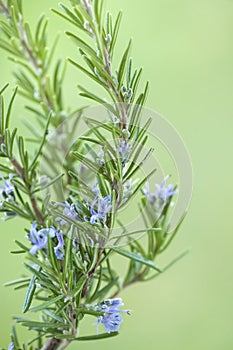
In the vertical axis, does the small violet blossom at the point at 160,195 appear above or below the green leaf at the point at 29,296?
above

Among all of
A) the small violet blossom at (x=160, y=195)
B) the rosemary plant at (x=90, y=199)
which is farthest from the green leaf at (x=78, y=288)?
the small violet blossom at (x=160, y=195)

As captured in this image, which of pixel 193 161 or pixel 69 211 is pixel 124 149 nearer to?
pixel 69 211

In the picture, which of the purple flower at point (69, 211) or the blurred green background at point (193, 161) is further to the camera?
the blurred green background at point (193, 161)

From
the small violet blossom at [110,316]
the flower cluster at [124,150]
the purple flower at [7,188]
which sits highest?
the flower cluster at [124,150]

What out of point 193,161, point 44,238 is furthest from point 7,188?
point 193,161

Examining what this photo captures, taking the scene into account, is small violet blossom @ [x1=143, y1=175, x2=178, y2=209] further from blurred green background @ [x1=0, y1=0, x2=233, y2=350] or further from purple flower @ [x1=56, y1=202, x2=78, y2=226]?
blurred green background @ [x1=0, y1=0, x2=233, y2=350]

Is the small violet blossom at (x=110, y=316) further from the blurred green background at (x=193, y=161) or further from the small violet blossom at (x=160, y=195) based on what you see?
the blurred green background at (x=193, y=161)

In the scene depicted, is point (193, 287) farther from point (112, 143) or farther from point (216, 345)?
point (112, 143)

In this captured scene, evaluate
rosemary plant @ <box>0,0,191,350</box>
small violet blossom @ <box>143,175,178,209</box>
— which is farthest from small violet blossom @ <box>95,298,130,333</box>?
small violet blossom @ <box>143,175,178,209</box>
